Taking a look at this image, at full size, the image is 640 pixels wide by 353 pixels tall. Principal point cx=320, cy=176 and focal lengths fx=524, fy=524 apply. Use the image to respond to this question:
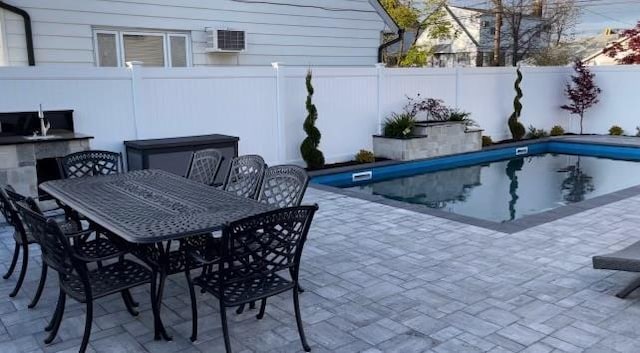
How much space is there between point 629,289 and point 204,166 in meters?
3.59

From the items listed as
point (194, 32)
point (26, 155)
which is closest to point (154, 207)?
point (26, 155)

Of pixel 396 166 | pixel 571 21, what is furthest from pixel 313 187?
pixel 571 21

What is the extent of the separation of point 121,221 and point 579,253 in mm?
3674

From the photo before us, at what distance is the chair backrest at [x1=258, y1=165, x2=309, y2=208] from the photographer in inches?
149

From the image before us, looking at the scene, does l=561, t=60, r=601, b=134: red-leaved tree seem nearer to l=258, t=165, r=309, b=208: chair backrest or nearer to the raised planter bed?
the raised planter bed

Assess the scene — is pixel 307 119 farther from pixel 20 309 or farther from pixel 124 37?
pixel 20 309

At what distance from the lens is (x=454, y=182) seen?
896cm

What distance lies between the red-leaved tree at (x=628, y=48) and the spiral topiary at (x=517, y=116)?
4.19 m

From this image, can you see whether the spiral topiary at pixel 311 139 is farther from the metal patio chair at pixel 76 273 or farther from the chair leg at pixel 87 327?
the chair leg at pixel 87 327

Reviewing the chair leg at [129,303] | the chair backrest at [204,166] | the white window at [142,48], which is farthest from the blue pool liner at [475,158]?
the chair leg at [129,303]

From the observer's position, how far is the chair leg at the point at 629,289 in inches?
139

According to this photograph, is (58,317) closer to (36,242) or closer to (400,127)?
(36,242)

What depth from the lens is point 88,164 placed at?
484 centimetres

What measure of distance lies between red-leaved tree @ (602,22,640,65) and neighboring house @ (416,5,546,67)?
9.52 m
